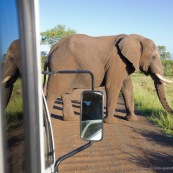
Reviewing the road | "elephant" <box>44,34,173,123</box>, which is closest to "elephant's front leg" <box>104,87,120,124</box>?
"elephant" <box>44,34,173,123</box>

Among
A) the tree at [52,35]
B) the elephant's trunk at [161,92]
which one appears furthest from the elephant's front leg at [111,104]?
Result: the tree at [52,35]

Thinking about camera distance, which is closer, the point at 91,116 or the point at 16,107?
the point at 16,107

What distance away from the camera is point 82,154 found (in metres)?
5.63

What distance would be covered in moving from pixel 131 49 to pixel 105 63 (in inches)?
30.4

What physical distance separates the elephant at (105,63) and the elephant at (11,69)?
6880 mm

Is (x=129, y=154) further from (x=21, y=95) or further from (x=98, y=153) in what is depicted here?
(x=21, y=95)

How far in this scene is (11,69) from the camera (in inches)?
52.7

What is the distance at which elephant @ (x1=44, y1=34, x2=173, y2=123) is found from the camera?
841cm

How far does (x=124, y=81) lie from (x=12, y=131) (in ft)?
26.6

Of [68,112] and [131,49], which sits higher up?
[131,49]

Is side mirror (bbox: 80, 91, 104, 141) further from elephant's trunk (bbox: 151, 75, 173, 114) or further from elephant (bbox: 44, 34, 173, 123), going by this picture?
elephant's trunk (bbox: 151, 75, 173, 114)

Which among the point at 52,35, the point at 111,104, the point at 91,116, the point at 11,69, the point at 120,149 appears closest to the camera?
the point at 11,69

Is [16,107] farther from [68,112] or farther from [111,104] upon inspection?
[68,112]

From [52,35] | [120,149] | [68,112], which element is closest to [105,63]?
[68,112]
